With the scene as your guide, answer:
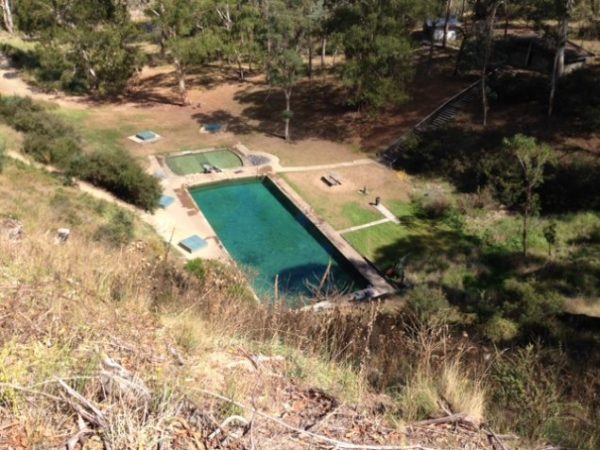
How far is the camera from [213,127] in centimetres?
3294

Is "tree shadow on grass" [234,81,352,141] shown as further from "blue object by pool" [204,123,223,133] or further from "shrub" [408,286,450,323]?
"shrub" [408,286,450,323]

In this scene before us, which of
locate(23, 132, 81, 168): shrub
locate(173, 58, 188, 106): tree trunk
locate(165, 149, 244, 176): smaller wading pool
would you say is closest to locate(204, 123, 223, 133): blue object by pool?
locate(165, 149, 244, 176): smaller wading pool

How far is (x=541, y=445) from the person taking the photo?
3.86 metres

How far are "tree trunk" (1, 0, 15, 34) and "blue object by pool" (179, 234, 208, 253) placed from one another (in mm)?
43889

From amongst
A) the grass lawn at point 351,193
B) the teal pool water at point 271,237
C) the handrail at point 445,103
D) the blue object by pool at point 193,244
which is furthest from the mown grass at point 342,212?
the handrail at point 445,103

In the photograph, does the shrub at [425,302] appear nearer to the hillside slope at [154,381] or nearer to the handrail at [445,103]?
the hillside slope at [154,381]

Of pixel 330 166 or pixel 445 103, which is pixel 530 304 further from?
pixel 445 103

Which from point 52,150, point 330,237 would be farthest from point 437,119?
point 52,150

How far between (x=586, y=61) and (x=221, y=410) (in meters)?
35.5

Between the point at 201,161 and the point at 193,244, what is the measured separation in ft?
33.2

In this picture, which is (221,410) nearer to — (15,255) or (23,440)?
(23,440)

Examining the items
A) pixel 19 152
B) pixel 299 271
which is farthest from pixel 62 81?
pixel 299 271

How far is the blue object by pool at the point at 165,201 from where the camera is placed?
23547 millimetres

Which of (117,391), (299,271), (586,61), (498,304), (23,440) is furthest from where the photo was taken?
(586,61)
